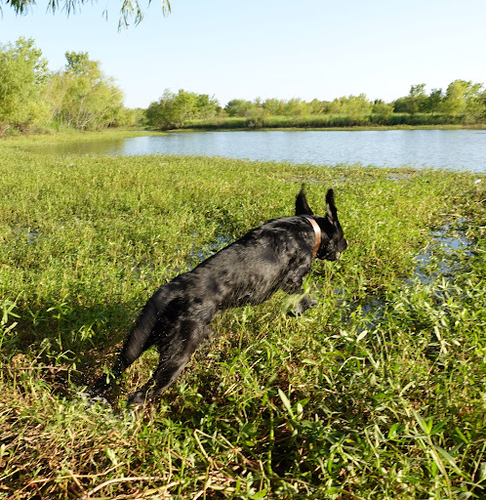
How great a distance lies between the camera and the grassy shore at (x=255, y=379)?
1.99 metres

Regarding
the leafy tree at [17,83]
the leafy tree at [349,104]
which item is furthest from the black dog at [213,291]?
the leafy tree at [349,104]

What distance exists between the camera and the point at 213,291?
2.91 metres

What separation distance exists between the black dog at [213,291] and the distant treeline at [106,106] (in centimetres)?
4261

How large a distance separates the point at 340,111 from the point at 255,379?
9865 cm

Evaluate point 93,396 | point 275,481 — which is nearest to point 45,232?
point 93,396

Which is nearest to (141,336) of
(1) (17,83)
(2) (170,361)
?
(2) (170,361)

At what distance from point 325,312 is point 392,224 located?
3.85m

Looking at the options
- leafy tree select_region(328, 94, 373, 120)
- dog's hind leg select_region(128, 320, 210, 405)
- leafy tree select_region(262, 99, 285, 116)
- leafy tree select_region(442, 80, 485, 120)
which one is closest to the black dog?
dog's hind leg select_region(128, 320, 210, 405)

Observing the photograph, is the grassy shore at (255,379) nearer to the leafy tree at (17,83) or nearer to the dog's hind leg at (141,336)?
the dog's hind leg at (141,336)

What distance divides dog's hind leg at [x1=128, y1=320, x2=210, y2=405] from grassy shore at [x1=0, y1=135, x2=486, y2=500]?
0.44 ft

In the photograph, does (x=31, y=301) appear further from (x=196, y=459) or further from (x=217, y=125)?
(x=217, y=125)

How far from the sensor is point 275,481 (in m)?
2.11

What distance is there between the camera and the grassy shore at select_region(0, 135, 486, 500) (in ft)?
6.54

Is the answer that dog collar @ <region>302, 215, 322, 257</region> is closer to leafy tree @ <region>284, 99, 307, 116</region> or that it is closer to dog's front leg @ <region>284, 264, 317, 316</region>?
dog's front leg @ <region>284, 264, 317, 316</region>
